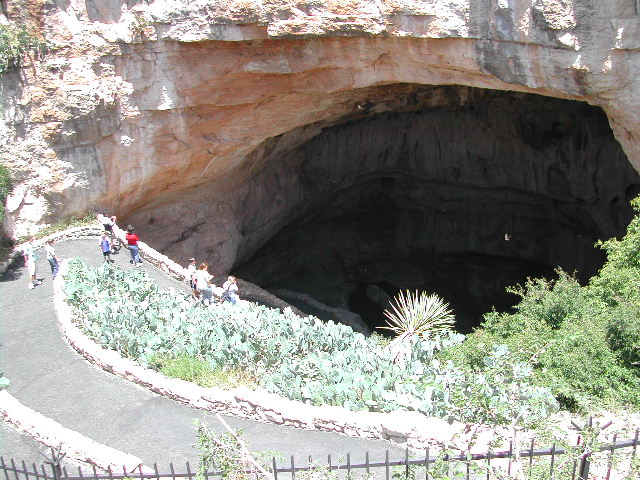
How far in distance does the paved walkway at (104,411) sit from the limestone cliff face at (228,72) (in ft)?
15.7

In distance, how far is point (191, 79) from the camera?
15.1 m

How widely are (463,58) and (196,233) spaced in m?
10.1

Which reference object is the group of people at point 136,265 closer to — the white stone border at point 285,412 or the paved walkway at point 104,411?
the paved walkway at point 104,411

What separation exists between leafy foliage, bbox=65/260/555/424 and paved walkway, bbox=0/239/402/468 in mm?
508

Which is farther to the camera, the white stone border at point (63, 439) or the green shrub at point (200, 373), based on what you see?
the green shrub at point (200, 373)

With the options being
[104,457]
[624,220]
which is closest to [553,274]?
[624,220]

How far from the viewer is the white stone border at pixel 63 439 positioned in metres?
7.19

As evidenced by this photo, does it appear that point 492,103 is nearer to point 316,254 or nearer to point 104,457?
point 316,254

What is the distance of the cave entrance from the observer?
818 inches

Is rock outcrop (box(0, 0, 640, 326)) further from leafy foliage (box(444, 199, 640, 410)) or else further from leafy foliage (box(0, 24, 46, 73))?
leafy foliage (box(444, 199, 640, 410))

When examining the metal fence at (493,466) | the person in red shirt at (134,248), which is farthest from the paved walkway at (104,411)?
the person in red shirt at (134,248)

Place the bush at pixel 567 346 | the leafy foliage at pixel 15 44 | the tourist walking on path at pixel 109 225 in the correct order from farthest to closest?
the tourist walking on path at pixel 109 225 < the leafy foliage at pixel 15 44 < the bush at pixel 567 346

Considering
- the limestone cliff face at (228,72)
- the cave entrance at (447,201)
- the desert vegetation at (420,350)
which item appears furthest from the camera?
the cave entrance at (447,201)

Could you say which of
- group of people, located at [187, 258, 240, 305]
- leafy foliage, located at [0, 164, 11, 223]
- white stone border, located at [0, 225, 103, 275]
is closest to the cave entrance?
white stone border, located at [0, 225, 103, 275]
